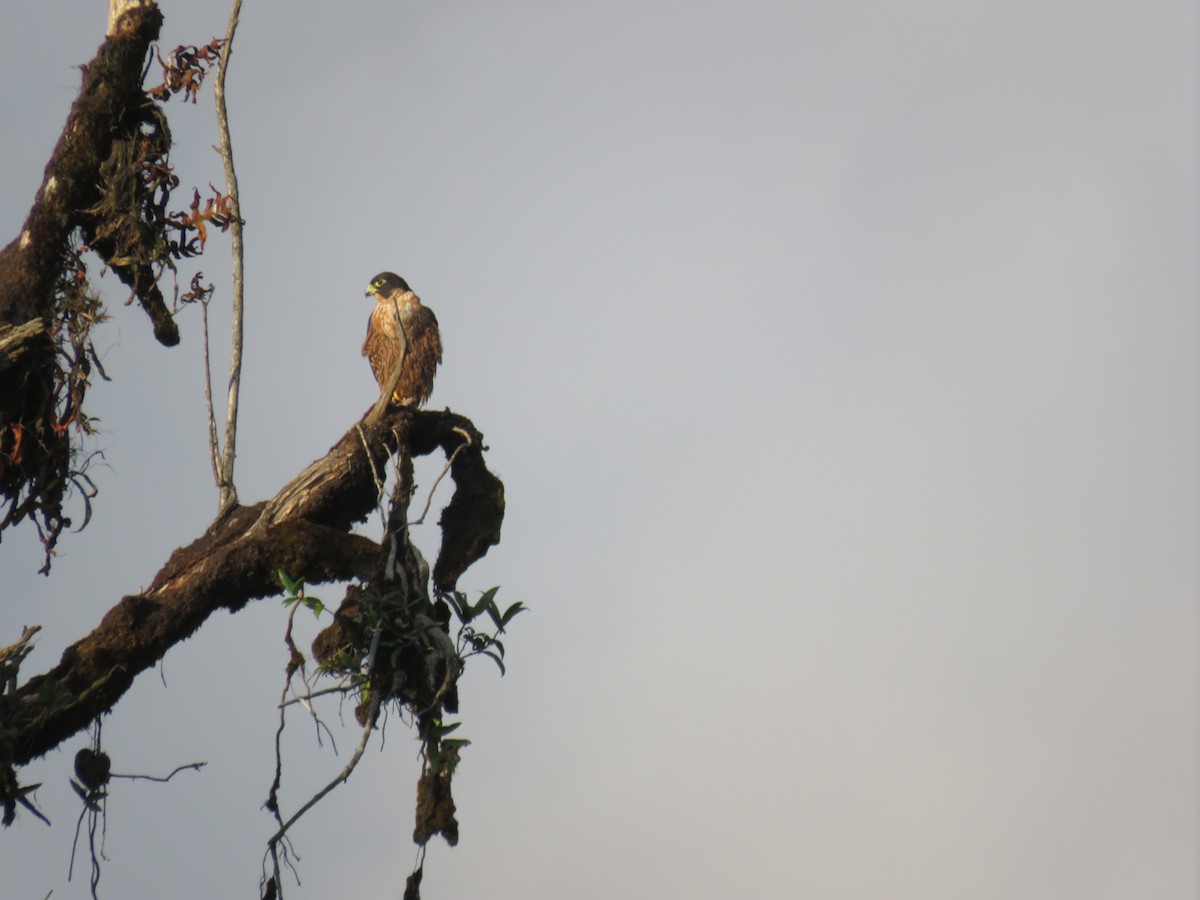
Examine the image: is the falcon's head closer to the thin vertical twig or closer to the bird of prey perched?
the bird of prey perched

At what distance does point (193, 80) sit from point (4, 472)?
2.21 m

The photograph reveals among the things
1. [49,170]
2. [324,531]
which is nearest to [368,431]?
[324,531]

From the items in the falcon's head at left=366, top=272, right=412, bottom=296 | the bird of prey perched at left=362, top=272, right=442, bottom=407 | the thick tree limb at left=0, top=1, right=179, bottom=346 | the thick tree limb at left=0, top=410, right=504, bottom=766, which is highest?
the falcon's head at left=366, top=272, right=412, bottom=296

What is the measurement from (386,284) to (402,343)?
3.46 ft

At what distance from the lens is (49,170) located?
7.05 m

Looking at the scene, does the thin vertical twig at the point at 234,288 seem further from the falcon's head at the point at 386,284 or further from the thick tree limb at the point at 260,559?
the falcon's head at the point at 386,284

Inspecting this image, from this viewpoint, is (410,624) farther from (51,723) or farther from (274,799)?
(51,723)

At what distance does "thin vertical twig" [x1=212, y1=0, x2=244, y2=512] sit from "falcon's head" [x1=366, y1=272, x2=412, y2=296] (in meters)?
4.13

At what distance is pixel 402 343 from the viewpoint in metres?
10.9

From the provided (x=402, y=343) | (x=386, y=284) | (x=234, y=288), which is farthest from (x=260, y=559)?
(x=386, y=284)

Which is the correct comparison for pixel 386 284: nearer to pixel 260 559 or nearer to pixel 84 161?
pixel 84 161

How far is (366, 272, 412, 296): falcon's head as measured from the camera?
11.6 meters

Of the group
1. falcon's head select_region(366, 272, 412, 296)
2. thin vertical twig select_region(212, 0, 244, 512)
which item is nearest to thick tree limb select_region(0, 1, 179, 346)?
thin vertical twig select_region(212, 0, 244, 512)

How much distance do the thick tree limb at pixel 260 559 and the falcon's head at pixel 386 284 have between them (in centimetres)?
472
